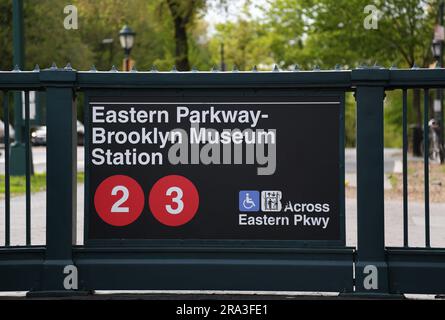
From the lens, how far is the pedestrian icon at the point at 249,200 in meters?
6.87

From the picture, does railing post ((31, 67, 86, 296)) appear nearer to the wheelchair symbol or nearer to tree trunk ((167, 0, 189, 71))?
the wheelchair symbol

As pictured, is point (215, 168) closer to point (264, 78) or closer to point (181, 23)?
point (264, 78)

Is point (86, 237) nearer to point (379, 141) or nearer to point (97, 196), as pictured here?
point (97, 196)

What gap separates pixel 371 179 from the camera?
6.80 meters

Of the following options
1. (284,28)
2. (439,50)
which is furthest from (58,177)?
(284,28)

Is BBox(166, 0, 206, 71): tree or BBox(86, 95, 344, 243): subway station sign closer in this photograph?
BBox(86, 95, 344, 243): subway station sign

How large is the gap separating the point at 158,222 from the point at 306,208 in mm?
1166

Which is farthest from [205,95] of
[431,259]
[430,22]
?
[430,22]

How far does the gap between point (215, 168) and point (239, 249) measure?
2.17ft

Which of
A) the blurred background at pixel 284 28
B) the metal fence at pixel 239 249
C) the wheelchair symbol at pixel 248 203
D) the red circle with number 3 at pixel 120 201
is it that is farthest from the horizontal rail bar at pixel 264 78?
the blurred background at pixel 284 28

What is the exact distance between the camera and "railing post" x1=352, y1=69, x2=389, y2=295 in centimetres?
676

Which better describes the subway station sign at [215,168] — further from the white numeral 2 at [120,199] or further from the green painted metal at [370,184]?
the green painted metal at [370,184]

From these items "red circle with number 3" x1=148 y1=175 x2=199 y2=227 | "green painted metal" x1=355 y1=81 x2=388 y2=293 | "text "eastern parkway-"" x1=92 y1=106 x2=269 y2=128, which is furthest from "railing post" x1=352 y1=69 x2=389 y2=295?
"red circle with number 3" x1=148 y1=175 x2=199 y2=227

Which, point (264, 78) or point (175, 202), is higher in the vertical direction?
point (264, 78)
